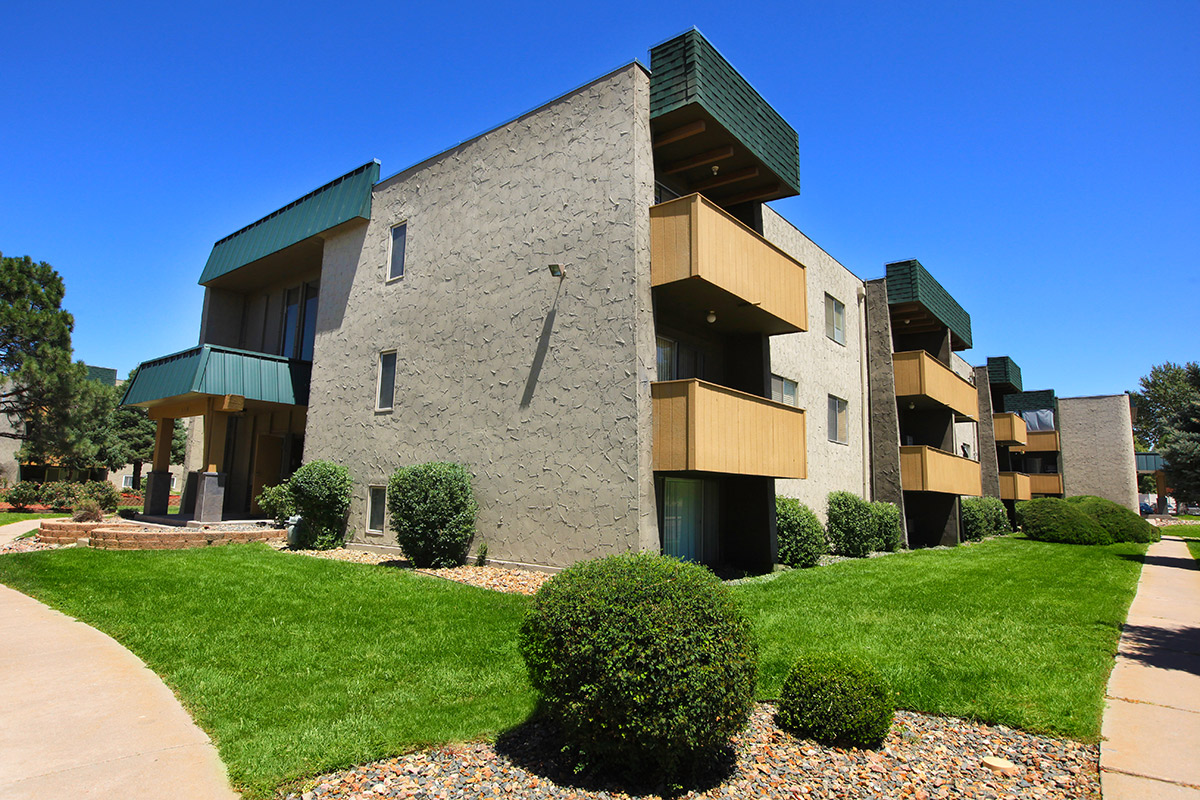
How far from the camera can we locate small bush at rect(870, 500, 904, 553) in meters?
18.5

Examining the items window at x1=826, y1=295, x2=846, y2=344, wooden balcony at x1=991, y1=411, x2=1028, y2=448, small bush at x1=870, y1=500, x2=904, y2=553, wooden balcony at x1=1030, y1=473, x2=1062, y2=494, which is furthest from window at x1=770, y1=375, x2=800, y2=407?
wooden balcony at x1=1030, y1=473, x2=1062, y2=494

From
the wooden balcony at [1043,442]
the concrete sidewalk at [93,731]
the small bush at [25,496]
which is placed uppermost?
the wooden balcony at [1043,442]

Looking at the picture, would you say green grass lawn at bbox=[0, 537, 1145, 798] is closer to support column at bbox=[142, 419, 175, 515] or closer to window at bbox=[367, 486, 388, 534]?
window at bbox=[367, 486, 388, 534]

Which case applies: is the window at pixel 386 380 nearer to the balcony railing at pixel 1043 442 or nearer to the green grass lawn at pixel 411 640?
the green grass lawn at pixel 411 640

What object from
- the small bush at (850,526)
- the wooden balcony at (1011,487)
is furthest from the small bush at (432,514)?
the wooden balcony at (1011,487)

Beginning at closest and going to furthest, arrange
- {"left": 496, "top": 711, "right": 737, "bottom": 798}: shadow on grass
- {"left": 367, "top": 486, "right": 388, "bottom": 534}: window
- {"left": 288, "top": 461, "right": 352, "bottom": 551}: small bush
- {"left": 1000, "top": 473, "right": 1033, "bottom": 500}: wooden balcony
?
{"left": 496, "top": 711, "right": 737, "bottom": 798}: shadow on grass < {"left": 288, "top": 461, "right": 352, "bottom": 551}: small bush < {"left": 367, "top": 486, "right": 388, "bottom": 534}: window < {"left": 1000, "top": 473, "right": 1033, "bottom": 500}: wooden balcony

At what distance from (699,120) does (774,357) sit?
6.49 metres

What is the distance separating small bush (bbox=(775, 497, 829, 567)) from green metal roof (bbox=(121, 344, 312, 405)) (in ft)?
43.6

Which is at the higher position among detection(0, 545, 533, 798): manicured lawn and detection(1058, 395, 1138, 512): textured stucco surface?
detection(1058, 395, 1138, 512): textured stucco surface

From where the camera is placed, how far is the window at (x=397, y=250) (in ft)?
54.3

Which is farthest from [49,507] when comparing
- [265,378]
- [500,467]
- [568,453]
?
[568,453]

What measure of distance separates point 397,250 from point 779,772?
15.0 m

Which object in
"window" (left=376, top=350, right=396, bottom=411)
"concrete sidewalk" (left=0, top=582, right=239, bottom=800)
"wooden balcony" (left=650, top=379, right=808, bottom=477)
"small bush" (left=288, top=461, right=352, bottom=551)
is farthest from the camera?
"window" (left=376, top=350, right=396, bottom=411)

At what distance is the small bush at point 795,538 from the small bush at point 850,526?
119 inches
